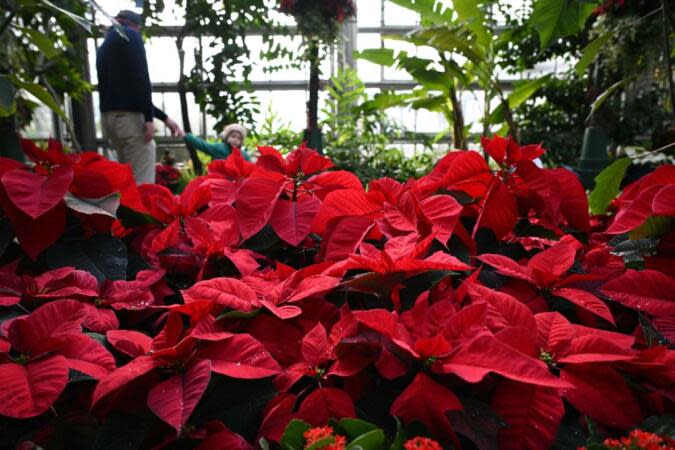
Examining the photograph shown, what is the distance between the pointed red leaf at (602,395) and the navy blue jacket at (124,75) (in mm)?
2343

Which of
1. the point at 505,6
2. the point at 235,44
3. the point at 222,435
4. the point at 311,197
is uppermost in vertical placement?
the point at 505,6

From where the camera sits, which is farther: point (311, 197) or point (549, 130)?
point (549, 130)

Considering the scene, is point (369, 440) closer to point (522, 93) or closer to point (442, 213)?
point (442, 213)

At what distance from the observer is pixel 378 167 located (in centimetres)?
391

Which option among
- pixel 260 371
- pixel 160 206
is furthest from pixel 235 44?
pixel 260 371

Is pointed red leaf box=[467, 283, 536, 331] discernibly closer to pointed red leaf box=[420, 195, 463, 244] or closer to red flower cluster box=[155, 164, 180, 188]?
pointed red leaf box=[420, 195, 463, 244]

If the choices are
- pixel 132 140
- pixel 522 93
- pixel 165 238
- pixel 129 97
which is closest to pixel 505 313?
pixel 165 238

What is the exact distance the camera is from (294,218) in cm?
56

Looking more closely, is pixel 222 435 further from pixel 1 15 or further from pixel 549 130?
pixel 549 130

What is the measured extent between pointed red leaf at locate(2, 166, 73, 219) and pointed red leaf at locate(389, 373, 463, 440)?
379 mm

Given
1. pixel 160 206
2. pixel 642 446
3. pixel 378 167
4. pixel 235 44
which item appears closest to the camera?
pixel 642 446

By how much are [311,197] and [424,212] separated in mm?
145

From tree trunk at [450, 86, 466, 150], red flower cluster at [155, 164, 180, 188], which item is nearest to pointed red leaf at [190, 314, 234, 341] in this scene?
red flower cluster at [155, 164, 180, 188]

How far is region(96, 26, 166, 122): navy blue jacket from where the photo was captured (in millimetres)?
2404
